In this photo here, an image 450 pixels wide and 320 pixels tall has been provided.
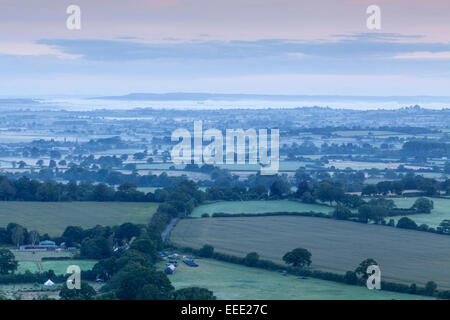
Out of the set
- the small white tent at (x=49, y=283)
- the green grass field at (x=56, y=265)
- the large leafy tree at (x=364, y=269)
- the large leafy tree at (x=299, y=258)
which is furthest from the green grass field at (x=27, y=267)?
the large leafy tree at (x=364, y=269)

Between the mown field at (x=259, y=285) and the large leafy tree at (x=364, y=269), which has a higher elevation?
the large leafy tree at (x=364, y=269)

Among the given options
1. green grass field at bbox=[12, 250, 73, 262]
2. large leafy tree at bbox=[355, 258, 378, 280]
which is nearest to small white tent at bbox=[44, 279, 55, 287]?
green grass field at bbox=[12, 250, 73, 262]

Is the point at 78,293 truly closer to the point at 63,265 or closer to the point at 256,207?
the point at 63,265

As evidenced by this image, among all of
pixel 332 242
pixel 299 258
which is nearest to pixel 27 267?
pixel 299 258
